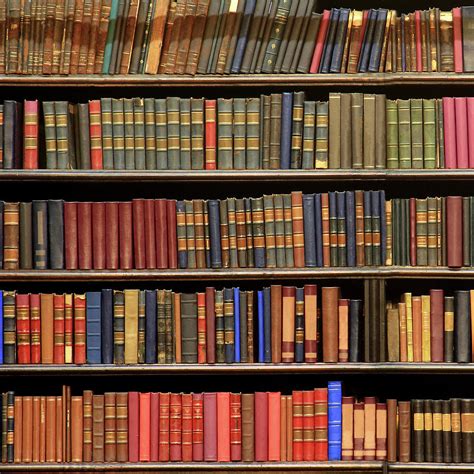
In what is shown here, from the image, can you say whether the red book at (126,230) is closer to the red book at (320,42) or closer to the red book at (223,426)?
the red book at (223,426)

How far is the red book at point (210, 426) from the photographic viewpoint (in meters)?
3.25

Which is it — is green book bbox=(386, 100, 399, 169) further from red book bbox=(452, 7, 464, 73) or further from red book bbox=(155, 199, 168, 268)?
red book bbox=(155, 199, 168, 268)

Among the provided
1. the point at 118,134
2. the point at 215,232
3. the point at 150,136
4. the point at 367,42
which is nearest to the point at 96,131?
the point at 118,134

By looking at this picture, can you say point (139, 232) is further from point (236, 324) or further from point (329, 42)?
point (329, 42)

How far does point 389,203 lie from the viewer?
3260 millimetres

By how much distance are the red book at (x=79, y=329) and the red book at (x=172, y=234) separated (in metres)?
0.35

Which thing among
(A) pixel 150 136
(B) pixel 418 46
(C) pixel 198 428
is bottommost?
(C) pixel 198 428

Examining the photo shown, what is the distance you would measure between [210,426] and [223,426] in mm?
47

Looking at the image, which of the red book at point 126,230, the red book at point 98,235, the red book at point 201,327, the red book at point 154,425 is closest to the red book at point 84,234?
the red book at point 98,235

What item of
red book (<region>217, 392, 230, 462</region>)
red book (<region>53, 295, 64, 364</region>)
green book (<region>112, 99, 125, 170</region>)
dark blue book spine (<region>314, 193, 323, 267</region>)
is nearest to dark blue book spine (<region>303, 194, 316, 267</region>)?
dark blue book spine (<region>314, 193, 323, 267</region>)

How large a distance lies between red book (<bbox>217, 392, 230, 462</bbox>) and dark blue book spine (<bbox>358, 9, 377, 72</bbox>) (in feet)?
4.29

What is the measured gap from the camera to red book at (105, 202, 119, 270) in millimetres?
3270

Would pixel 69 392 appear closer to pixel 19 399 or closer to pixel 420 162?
pixel 19 399

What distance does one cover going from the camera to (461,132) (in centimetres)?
326
